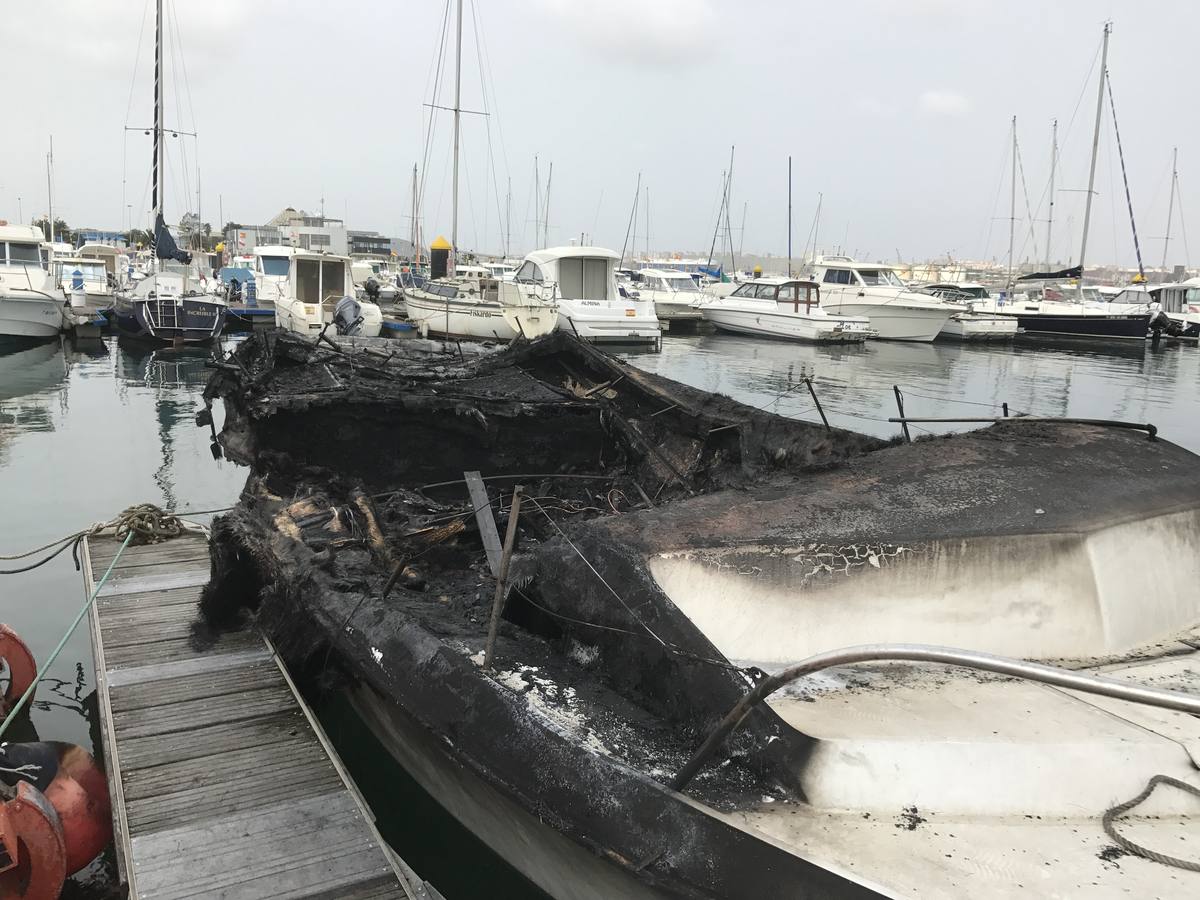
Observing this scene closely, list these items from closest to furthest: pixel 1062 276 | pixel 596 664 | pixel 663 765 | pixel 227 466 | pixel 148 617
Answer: pixel 663 765 < pixel 596 664 < pixel 148 617 < pixel 227 466 < pixel 1062 276

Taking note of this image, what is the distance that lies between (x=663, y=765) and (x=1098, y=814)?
A: 138cm

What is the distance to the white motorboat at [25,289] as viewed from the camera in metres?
25.5

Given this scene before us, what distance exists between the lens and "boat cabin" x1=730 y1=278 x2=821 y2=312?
34.8m

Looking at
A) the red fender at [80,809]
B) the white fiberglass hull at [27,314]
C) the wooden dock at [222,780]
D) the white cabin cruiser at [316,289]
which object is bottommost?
the red fender at [80,809]

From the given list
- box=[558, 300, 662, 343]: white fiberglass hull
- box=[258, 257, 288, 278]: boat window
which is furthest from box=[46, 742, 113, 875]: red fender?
box=[258, 257, 288, 278]: boat window

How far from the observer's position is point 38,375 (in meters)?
21.6

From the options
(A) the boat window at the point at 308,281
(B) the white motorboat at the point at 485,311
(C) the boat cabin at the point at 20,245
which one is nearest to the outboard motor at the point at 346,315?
(B) the white motorboat at the point at 485,311

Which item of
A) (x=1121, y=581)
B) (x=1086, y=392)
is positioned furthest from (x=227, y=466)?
(x=1086, y=392)

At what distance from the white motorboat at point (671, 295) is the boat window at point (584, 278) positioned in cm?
645

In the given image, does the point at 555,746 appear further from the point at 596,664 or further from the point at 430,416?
the point at 430,416

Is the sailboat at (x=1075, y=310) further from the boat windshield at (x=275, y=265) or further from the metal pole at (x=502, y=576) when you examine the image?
the metal pole at (x=502, y=576)

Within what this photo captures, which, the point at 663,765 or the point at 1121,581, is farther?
the point at 1121,581

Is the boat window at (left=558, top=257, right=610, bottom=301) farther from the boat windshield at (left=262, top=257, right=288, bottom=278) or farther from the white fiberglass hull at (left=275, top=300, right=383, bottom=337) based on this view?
the boat windshield at (left=262, top=257, right=288, bottom=278)

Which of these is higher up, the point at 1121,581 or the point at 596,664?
the point at 1121,581
